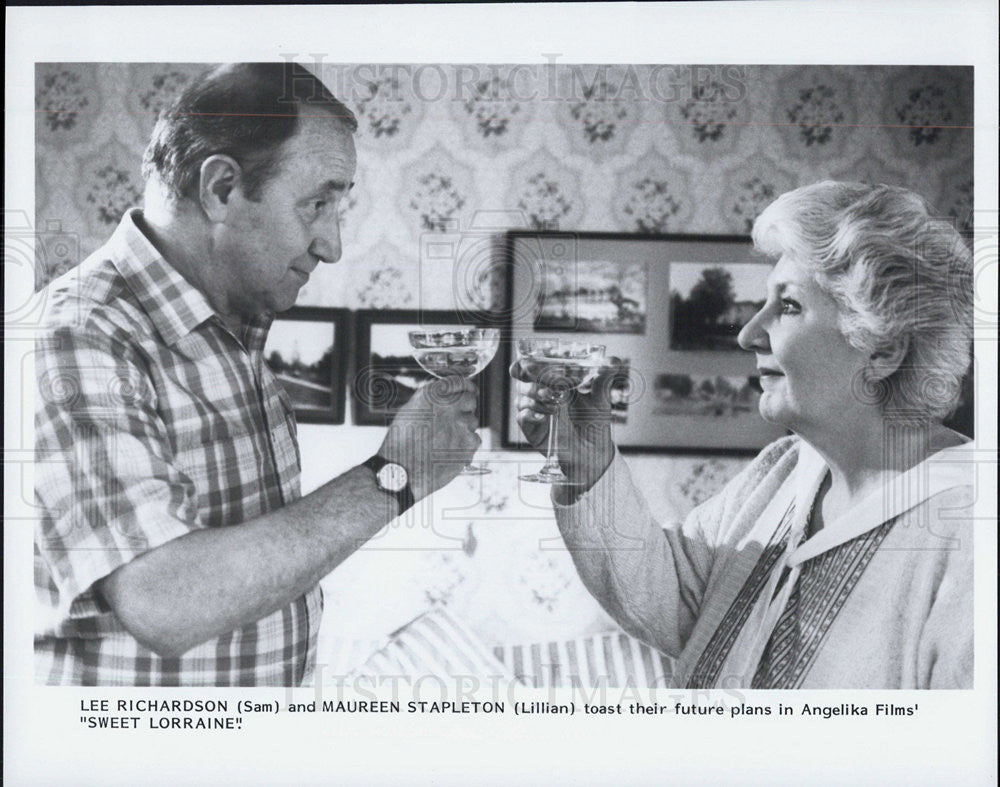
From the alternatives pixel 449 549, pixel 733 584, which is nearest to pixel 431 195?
pixel 449 549

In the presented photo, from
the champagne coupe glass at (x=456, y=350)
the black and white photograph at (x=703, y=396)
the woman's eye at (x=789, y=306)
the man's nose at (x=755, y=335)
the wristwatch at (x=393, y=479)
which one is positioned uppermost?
the woman's eye at (x=789, y=306)

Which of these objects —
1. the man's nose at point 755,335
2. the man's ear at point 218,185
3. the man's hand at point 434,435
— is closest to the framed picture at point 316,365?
the man's hand at point 434,435

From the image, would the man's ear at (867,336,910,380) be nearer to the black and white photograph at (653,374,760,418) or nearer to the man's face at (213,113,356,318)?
the black and white photograph at (653,374,760,418)

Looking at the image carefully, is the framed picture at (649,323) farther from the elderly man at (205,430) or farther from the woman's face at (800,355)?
the elderly man at (205,430)

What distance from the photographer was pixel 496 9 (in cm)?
183

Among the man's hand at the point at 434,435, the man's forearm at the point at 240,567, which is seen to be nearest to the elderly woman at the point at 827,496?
the man's hand at the point at 434,435

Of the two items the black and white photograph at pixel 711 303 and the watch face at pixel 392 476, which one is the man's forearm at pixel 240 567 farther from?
the black and white photograph at pixel 711 303

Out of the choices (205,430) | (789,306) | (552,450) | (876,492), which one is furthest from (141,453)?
(876,492)

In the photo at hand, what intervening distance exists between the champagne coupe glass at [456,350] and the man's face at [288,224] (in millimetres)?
234

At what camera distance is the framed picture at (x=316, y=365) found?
5.94ft

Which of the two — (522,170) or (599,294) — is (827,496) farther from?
(522,170)

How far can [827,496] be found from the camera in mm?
1812

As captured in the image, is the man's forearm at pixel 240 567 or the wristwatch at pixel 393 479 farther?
the wristwatch at pixel 393 479

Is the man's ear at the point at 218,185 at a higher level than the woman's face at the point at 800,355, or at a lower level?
higher
